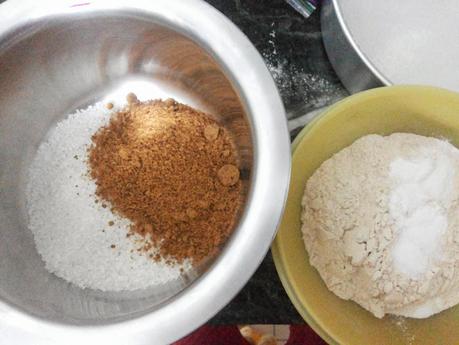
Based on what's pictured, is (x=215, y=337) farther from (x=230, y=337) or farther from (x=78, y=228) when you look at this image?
(x=78, y=228)

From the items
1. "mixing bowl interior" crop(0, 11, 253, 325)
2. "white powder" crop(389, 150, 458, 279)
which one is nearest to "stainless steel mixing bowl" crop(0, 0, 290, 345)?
"mixing bowl interior" crop(0, 11, 253, 325)

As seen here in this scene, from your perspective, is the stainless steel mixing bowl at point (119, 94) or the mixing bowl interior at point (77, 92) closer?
the stainless steel mixing bowl at point (119, 94)

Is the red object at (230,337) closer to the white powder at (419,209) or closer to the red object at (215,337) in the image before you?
the red object at (215,337)

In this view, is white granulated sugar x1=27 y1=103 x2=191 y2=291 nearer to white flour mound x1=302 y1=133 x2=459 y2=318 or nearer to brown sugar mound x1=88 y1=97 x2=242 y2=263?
brown sugar mound x1=88 y1=97 x2=242 y2=263

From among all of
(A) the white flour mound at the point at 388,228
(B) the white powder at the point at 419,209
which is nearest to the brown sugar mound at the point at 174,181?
(A) the white flour mound at the point at 388,228

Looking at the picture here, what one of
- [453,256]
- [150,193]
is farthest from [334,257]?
[150,193]

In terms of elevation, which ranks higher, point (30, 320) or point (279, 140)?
point (279, 140)

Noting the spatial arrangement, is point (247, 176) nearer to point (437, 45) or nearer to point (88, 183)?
point (88, 183)
